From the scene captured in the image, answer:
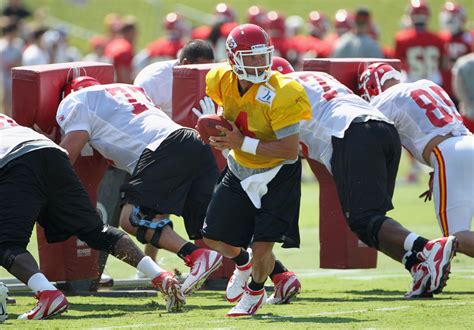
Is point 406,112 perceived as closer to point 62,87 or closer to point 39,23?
point 62,87

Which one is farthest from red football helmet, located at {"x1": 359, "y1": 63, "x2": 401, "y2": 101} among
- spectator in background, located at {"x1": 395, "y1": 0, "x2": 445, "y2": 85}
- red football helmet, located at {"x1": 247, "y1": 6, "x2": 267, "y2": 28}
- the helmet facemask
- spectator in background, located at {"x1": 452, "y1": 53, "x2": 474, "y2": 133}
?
red football helmet, located at {"x1": 247, "y1": 6, "x2": 267, "y2": 28}

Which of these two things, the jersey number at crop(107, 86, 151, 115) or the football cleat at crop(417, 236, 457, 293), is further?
the jersey number at crop(107, 86, 151, 115)

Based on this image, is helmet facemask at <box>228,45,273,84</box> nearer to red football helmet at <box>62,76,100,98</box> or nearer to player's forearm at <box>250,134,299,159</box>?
player's forearm at <box>250,134,299,159</box>

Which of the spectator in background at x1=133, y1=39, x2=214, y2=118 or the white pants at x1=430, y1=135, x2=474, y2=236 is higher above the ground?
the spectator in background at x1=133, y1=39, x2=214, y2=118

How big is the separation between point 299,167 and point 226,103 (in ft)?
1.67

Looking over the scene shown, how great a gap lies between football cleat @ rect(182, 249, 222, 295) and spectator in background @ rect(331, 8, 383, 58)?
6660 millimetres

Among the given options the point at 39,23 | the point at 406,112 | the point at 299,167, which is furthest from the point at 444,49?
the point at 299,167

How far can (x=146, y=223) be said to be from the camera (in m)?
7.20

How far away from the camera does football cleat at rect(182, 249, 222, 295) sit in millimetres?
6922

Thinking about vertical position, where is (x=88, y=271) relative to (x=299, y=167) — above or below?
below

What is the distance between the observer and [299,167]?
666 centimetres

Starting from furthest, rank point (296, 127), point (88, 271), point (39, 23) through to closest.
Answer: point (39, 23), point (88, 271), point (296, 127)

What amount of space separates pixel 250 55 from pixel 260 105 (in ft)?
0.86

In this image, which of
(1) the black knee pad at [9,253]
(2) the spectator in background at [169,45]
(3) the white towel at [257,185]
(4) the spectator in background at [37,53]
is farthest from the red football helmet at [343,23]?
(1) the black knee pad at [9,253]
